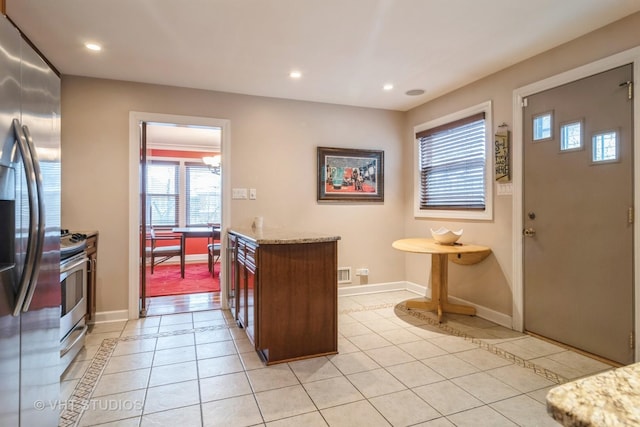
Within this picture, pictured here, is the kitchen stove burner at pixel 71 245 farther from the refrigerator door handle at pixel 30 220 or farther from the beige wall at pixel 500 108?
the beige wall at pixel 500 108

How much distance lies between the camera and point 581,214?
101 inches

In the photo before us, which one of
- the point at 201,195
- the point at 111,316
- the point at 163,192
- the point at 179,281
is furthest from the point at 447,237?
the point at 163,192

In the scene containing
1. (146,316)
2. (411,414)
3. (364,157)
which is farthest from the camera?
(364,157)

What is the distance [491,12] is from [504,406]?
246 centimetres

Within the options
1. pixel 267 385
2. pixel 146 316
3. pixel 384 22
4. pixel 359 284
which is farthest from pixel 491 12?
pixel 146 316

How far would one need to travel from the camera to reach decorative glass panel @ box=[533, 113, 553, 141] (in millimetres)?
2781

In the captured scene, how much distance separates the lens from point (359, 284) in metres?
4.37

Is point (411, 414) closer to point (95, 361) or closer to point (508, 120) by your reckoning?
point (95, 361)

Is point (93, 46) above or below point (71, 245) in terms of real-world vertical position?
above

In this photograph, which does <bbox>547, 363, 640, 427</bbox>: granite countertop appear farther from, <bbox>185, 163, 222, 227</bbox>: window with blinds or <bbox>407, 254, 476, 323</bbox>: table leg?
<bbox>185, 163, 222, 227</bbox>: window with blinds

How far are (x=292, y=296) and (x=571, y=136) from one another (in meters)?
2.45

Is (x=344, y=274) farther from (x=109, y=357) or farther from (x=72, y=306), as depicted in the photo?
(x=72, y=306)

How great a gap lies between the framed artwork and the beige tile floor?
67.1 inches

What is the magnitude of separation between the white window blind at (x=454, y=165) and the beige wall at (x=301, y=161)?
194 millimetres
